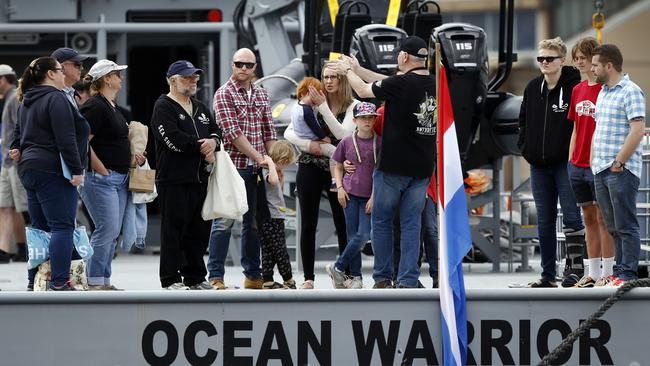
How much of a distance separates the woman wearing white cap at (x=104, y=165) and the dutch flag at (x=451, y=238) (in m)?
2.25

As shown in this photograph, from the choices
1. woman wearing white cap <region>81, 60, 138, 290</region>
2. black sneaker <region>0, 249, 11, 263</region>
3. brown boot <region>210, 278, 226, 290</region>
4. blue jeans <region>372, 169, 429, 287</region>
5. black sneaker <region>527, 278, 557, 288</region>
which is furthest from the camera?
black sneaker <region>0, 249, 11, 263</region>

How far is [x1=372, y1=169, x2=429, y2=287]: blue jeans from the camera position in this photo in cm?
764

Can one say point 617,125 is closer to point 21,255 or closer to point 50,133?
point 50,133

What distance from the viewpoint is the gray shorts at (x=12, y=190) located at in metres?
11.3

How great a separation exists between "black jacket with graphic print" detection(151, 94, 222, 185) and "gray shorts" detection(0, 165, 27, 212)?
352 centimetres

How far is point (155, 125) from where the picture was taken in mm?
8031

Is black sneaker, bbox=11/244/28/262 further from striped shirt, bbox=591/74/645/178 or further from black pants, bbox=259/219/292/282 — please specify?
striped shirt, bbox=591/74/645/178

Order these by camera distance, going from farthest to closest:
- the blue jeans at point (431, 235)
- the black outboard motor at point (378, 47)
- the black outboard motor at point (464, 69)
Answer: the black outboard motor at point (464, 69) < the black outboard motor at point (378, 47) < the blue jeans at point (431, 235)

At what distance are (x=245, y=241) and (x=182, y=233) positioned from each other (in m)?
0.58

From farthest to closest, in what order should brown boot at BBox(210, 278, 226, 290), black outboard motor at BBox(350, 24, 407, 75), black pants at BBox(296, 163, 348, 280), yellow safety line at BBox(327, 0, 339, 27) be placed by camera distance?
yellow safety line at BBox(327, 0, 339, 27)
black outboard motor at BBox(350, 24, 407, 75)
black pants at BBox(296, 163, 348, 280)
brown boot at BBox(210, 278, 226, 290)

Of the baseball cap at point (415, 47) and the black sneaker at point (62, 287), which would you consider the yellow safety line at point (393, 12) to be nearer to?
the baseball cap at point (415, 47)

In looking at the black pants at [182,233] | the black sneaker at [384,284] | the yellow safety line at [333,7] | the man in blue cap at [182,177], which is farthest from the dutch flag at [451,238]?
the yellow safety line at [333,7]

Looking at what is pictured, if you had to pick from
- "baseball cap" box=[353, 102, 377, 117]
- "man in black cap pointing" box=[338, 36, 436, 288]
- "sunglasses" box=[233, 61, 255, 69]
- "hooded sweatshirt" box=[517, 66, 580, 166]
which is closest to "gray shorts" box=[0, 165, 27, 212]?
"sunglasses" box=[233, 61, 255, 69]

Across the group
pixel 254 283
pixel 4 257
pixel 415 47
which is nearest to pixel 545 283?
pixel 415 47
